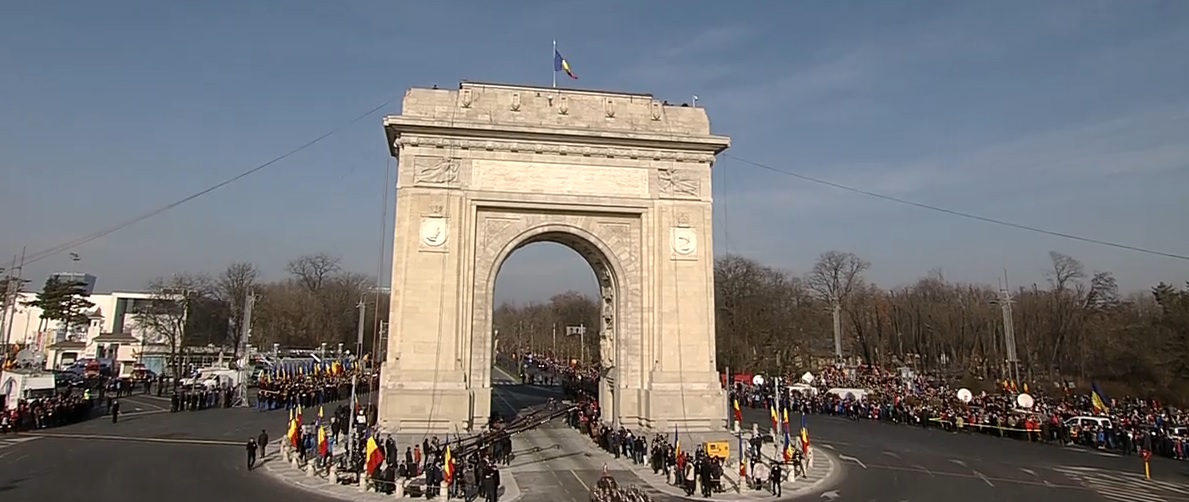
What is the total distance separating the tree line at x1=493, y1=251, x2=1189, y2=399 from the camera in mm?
47225

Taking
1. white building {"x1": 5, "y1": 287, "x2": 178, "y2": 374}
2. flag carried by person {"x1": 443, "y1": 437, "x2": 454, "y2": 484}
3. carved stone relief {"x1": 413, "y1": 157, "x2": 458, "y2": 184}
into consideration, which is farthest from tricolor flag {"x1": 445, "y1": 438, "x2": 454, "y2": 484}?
white building {"x1": 5, "y1": 287, "x2": 178, "y2": 374}

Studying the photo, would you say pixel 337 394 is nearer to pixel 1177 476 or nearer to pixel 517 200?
pixel 517 200

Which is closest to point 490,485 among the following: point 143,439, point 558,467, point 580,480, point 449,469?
point 449,469

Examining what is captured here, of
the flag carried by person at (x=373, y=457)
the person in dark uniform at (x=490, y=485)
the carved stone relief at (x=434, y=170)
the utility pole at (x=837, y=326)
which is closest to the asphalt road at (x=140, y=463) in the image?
the flag carried by person at (x=373, y=457)

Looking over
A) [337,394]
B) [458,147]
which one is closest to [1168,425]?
[458,147]

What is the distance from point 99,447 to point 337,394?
73.6 ft

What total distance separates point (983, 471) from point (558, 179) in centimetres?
1776

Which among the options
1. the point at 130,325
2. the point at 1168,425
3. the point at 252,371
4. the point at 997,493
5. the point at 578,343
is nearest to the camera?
the point at 997,493

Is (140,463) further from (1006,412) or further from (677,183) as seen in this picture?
(1006,412)

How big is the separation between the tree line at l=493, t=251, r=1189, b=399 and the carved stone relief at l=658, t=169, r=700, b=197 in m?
31.1

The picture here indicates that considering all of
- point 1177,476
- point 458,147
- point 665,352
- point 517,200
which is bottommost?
point 1177,476

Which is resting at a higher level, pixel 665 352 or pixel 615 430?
pixel 665 352

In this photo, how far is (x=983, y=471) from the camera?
2261 centimetres

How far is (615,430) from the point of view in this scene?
26.1m
